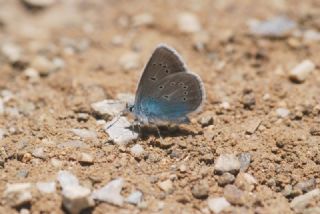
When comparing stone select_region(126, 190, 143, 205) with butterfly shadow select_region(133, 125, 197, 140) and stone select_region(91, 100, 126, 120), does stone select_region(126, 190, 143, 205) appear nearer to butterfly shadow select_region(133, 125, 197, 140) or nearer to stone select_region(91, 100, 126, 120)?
butterfly shadow select_region(133, 125, 197, 140)

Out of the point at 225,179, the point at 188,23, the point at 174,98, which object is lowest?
the point at 225,179

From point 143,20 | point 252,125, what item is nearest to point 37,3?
point 143,20

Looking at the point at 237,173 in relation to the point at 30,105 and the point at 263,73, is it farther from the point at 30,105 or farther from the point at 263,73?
the point at 30,105

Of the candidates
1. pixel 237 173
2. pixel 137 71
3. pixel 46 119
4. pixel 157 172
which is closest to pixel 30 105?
pixel 46 119

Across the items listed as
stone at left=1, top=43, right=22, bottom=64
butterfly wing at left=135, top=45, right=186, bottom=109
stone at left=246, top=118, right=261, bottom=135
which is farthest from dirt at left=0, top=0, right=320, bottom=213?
butterfly wing at left=135, top=45, right=186, bottom=109

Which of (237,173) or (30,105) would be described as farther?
(30,105)

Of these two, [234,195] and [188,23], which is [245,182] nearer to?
[234,195]

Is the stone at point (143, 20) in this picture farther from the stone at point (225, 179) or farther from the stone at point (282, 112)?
the stone at point (225, 179)
